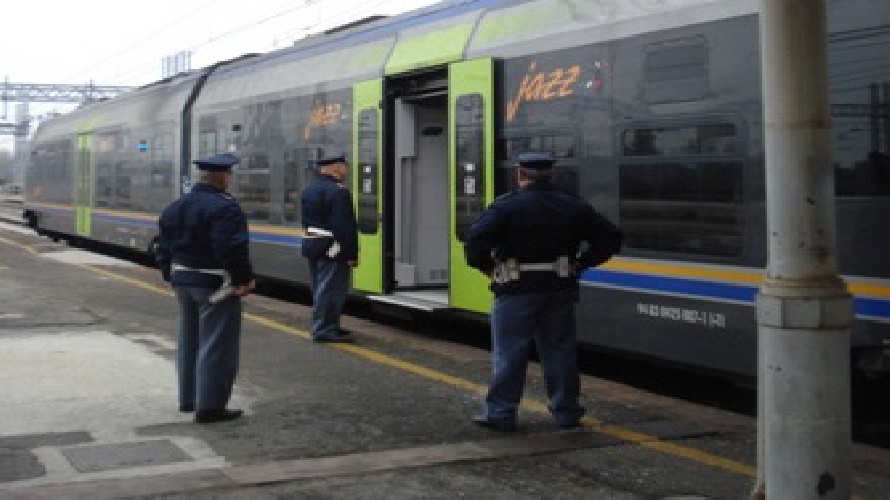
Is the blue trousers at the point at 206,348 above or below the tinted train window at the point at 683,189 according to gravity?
below

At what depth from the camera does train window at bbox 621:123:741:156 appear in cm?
635

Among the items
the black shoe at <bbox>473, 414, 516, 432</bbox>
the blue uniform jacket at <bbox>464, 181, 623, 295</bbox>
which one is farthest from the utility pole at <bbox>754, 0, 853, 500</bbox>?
the black shoe at <bbox>473, 414, 516, 432</bbox>

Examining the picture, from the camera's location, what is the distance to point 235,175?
14.0 meters

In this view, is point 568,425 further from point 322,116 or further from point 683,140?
point 322,116

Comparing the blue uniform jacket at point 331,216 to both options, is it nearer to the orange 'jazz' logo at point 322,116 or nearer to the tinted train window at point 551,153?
the tinted train window at point 551,153

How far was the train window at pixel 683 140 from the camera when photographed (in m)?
6.35

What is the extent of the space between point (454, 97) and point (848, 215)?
418 cm

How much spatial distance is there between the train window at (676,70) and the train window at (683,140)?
22cm

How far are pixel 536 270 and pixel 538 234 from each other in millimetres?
221

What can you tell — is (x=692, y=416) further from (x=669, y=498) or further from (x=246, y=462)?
(x=246, y=462)

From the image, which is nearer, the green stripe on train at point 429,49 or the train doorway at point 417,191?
the green stripe on train at point 429,49

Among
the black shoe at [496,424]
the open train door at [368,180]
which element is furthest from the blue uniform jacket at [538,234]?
the open train door at [368,180]

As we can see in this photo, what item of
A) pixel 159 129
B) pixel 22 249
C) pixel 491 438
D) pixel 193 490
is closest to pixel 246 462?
pixel 193 490

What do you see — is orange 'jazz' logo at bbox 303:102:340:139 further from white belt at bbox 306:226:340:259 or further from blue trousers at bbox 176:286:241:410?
blue trousers at bbox 176:286:241:410
